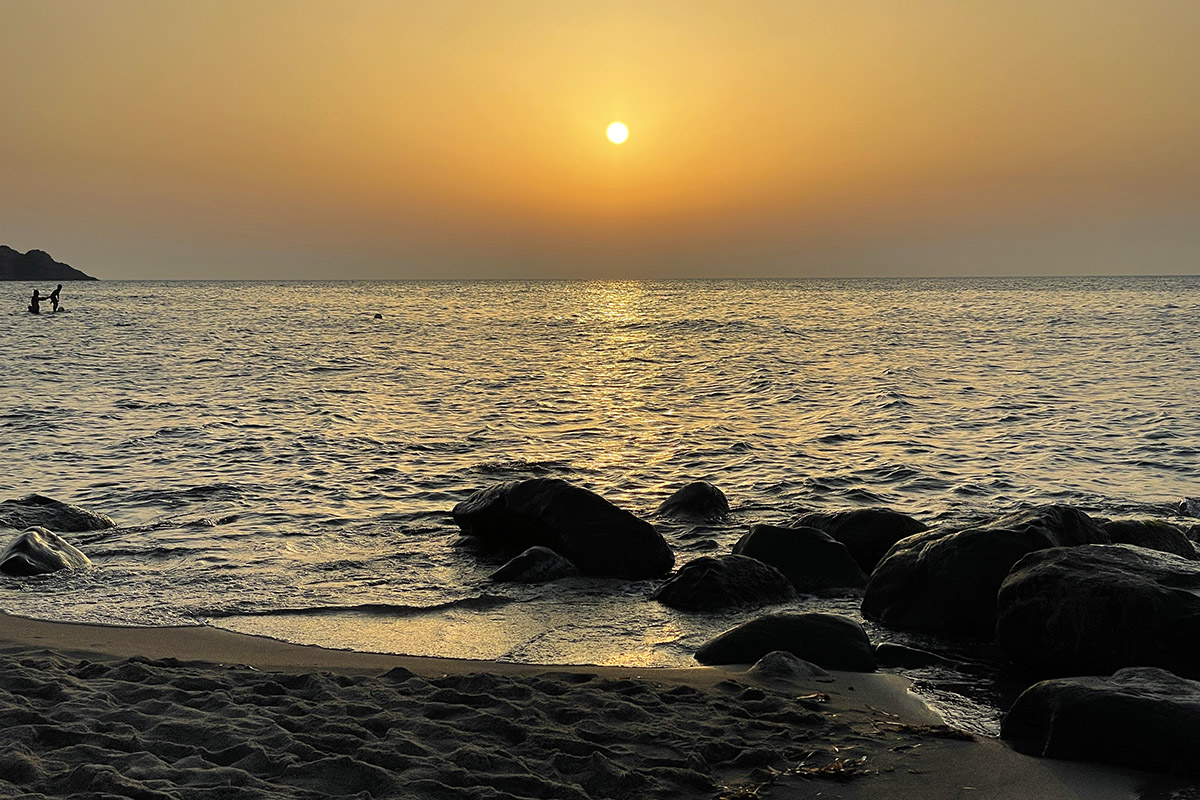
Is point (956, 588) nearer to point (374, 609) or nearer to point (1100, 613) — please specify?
point (1100, 613)

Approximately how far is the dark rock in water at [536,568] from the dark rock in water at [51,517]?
4.91 metres

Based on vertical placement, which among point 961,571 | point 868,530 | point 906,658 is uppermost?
point 961,571

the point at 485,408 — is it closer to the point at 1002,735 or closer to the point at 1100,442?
the point at 1100,442

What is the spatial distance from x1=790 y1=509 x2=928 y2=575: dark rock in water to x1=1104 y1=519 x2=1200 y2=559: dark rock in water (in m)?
1.76

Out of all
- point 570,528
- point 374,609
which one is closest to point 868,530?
point 570,528

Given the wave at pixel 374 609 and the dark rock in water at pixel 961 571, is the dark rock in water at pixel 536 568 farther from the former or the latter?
the dark rock in water at pixel 961 571

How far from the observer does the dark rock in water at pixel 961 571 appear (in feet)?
23.7

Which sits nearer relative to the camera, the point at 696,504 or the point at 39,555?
the point at 39,555

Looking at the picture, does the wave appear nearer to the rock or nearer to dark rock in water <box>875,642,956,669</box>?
the rock

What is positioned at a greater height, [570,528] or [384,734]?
[570,528]

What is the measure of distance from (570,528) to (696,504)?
8.76ft

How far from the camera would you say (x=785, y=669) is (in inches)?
239

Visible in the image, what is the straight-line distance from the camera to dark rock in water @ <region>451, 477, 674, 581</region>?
8.91 metres

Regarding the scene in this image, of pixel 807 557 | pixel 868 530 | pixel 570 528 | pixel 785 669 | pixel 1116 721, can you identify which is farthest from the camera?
pixel 868 530
